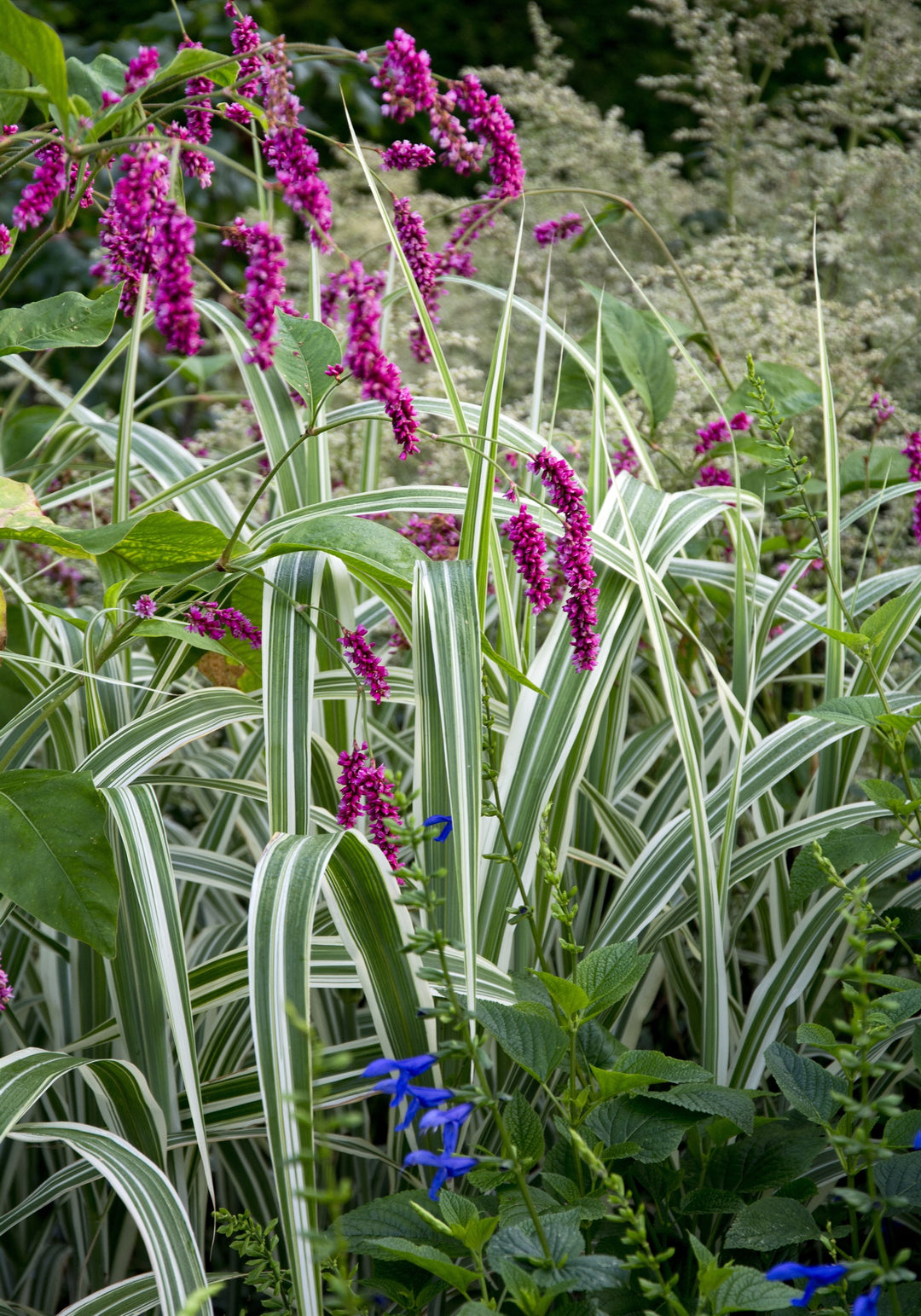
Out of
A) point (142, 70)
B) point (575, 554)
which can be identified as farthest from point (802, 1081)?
point (142, 70)

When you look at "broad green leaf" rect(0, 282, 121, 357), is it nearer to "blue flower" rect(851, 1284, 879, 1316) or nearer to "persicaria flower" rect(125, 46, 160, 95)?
"persicaria flower" rect(125, 46, 160, 95)

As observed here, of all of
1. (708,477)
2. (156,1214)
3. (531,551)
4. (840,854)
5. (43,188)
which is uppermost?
(43,188)

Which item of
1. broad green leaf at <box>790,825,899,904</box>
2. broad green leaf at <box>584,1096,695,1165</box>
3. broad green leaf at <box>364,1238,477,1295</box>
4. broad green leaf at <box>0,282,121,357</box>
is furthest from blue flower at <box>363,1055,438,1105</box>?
broad green leaf at <box>0,282,121,357</box>

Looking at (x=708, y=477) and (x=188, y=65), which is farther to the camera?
(x=708, y=477)

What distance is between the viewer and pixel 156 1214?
78 cm

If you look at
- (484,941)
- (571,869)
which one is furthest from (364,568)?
(571,869)

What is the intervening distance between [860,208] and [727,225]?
14.0 inches

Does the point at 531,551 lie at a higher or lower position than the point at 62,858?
higher

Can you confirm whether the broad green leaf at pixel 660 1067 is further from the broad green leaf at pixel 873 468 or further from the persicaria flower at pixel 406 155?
the broad green leaf at pixel 873 468

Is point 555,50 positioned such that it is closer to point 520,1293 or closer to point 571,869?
point 571,869

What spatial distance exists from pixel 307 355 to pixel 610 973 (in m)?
0.56

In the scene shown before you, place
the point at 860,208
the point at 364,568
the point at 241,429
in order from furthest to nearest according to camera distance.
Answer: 1. the point at 860,208
2. the point at 241,429
3. the point at 364,568

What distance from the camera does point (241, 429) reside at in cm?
198

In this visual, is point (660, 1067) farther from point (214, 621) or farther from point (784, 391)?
point (784, 391)
